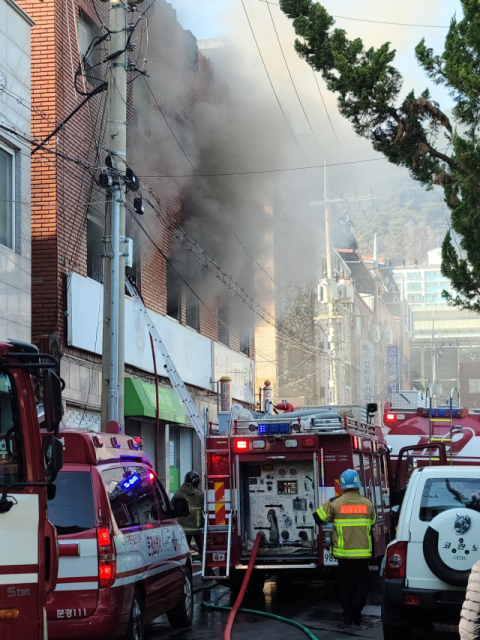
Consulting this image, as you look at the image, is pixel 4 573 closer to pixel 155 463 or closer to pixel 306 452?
pixel 306 452

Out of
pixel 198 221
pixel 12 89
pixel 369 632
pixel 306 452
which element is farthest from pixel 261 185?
pixel 369 632

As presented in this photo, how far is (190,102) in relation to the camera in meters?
22.1

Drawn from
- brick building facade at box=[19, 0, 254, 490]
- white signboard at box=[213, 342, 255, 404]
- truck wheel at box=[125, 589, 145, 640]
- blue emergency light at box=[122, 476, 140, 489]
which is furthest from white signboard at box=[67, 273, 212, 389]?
truck wheel at box=[125, 589, 145, 640]

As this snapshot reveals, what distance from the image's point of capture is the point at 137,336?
18.7m

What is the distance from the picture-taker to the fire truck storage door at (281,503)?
11547mm

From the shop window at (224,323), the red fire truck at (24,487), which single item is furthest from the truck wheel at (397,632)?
the shop window at (224,323)

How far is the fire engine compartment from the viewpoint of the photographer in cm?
1153

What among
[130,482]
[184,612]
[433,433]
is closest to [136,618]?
[130,482]

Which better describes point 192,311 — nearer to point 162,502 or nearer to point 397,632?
point 162,502

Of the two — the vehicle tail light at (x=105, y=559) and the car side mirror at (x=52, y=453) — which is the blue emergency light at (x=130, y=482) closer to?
the vehicle tail light at (x=105, y=559)

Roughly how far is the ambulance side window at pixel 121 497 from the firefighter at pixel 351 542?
2420 mm

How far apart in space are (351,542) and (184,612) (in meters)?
1.71

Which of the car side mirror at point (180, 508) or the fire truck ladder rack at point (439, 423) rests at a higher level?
the fire truck ladder rack at point (439, 423)

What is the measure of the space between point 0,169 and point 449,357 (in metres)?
98.9
